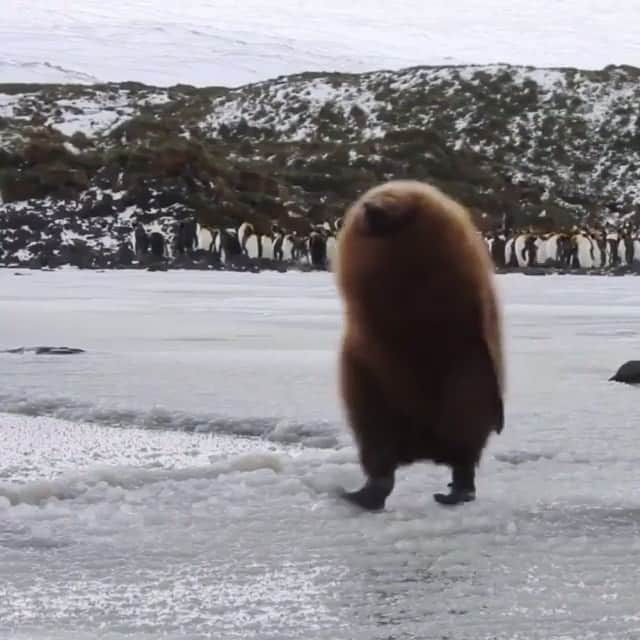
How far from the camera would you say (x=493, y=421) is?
10.2 feet

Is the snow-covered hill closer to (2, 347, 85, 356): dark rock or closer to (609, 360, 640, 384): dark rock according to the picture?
(2, 347, 85, 356): dark rock

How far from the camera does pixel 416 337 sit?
295 centimetres

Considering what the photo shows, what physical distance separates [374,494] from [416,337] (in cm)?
41

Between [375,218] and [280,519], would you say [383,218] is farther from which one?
[280,519]

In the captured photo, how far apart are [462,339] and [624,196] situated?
4960 cm

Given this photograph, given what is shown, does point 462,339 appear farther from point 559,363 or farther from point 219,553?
point 559,363

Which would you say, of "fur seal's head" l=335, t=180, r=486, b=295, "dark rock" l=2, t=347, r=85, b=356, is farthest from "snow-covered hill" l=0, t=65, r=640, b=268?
"fur seal's head" l=335, t=180, r=486, b=295

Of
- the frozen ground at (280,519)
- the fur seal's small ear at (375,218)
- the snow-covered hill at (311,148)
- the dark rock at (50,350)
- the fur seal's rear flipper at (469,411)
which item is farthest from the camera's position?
the snow-covered hill at (311,148)

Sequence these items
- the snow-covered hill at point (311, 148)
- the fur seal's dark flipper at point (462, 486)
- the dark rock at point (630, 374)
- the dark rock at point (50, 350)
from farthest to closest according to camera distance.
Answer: the snow-covered hill at point (311, 148) → the dark rock at point (50, 350) → the dark rock at point (630, 374) → the fur seal's dark flipper at point (462, 486)

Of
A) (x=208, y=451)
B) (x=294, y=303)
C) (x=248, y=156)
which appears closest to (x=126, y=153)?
(x=248, y=156)

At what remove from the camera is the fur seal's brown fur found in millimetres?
2881

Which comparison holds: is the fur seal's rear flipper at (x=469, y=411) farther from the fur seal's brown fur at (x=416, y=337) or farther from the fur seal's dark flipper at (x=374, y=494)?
the fur seal's dark flipper at (x=374, y=494)

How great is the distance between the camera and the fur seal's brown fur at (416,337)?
9.45 feet

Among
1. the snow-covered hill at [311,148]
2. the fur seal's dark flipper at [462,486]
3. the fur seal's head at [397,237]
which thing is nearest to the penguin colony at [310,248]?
the snow-covered hill at [311,148]
